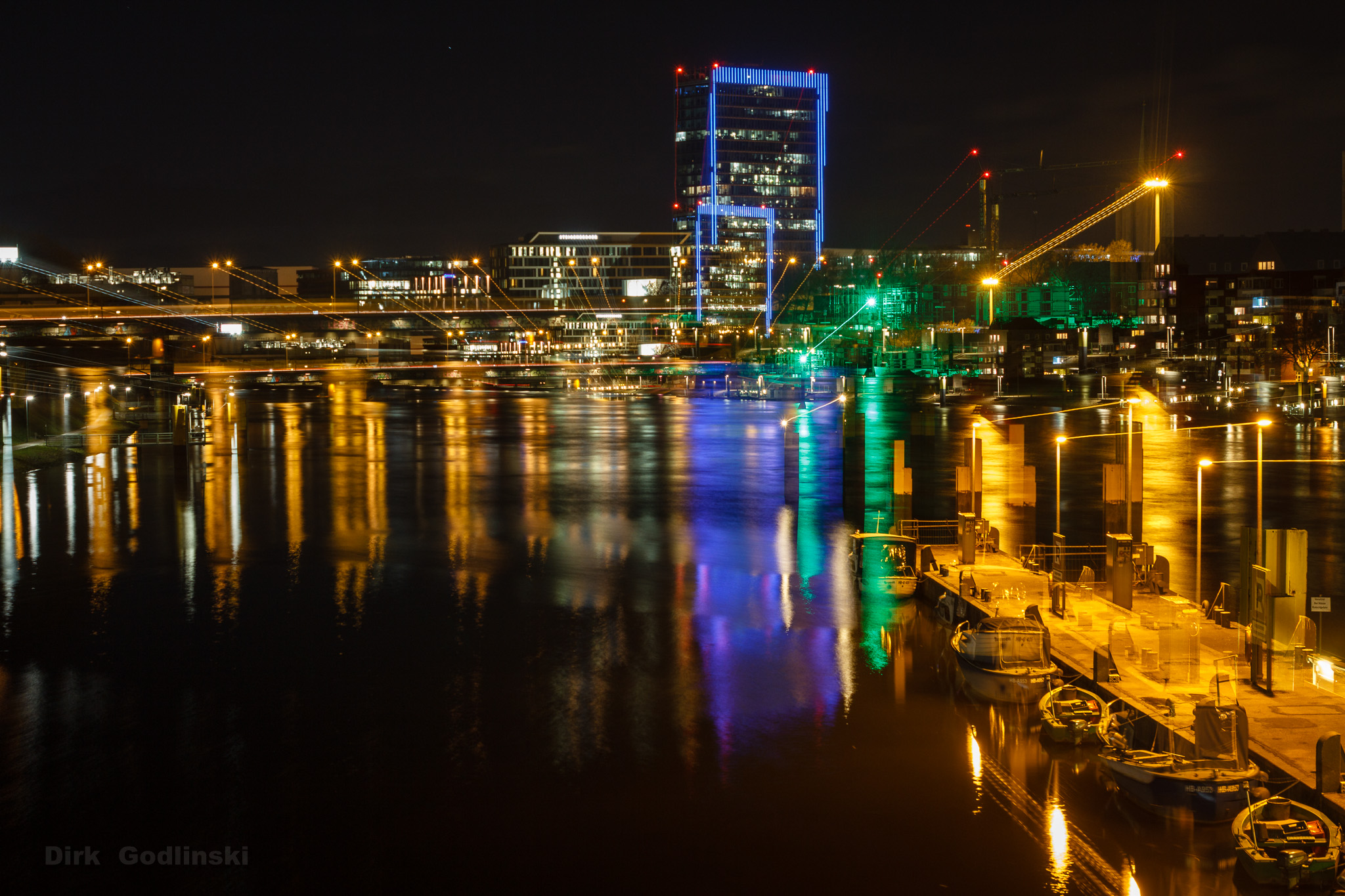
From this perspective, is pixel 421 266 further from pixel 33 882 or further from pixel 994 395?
pixel 33 882

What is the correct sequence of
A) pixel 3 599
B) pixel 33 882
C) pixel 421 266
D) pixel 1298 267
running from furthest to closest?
pixel 421 266
pixel 1298 267
pixel 3 599
pixel 33 882

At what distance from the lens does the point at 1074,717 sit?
834 cm

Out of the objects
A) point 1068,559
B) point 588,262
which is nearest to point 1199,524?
point 1068,559

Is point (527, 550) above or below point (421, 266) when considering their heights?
below

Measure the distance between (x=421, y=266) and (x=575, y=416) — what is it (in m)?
83.0

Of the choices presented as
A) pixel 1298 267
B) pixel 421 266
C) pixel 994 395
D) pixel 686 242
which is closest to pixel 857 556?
pixel 994 395

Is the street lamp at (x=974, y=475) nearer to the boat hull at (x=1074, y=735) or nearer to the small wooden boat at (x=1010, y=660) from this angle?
the small wooden boat at (x=1010, y=660)

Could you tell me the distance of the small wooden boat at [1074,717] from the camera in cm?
830

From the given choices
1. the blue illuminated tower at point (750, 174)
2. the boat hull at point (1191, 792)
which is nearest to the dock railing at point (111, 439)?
the boat hull at point (1191, 792)

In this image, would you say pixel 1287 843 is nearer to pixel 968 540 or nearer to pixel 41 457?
pixel 968 540

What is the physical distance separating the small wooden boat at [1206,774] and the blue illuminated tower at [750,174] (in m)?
105

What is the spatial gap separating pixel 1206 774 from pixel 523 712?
522 centimetres

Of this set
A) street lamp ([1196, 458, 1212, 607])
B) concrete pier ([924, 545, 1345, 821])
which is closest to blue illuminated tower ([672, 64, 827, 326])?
street lamp ([1196, 458, 1212, 607])

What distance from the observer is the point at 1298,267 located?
88.4 meters
